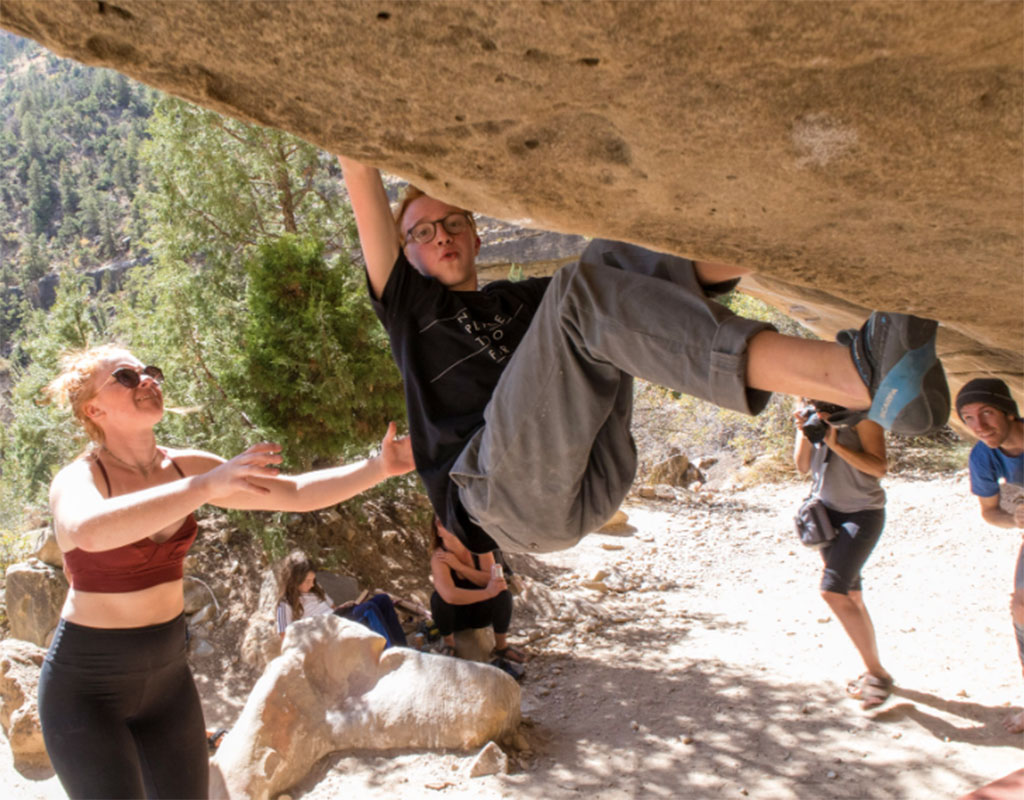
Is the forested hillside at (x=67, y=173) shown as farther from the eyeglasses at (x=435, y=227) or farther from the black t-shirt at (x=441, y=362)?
the black t-shirt at (x=441, y=362)

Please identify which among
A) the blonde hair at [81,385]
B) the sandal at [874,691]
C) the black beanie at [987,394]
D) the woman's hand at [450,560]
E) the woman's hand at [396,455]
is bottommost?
the sandal at [874,691]

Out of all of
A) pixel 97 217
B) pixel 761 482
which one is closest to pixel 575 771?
pixel 761 482

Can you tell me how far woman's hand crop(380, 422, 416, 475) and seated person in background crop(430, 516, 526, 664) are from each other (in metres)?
3.48

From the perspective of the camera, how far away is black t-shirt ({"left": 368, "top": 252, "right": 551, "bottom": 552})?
250cm

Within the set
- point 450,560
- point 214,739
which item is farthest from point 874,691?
point 214,739

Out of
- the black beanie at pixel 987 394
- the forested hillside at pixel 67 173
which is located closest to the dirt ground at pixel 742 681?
the black beanie at pixel 987 394

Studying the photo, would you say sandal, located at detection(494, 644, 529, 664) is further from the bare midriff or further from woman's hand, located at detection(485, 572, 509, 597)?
the bare midriff

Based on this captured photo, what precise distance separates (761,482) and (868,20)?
11.7 m

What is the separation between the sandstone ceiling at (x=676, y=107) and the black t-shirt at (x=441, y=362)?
28.7 inches

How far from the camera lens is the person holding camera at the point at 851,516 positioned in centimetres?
427

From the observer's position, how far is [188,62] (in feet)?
5.00

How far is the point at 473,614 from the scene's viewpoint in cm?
613

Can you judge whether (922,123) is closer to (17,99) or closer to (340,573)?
(340,573)

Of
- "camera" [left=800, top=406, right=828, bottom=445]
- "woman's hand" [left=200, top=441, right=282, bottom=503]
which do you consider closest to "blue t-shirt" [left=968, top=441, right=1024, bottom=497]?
"camera" [left=800, top=406, right=828, bottom=445]
